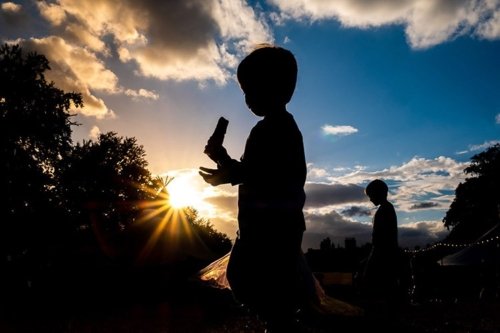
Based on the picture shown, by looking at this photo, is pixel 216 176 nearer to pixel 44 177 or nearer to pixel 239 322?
pixel 239 322

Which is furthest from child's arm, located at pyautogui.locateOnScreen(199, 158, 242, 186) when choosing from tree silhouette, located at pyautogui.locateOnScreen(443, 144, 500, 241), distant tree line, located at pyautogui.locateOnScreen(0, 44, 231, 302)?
tree silhouette, located at pyautogui.locateOnScreen(443, 144, 500, 241)

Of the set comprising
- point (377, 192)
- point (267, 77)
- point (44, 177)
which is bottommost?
point (377, 192)

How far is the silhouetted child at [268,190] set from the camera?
188 cm

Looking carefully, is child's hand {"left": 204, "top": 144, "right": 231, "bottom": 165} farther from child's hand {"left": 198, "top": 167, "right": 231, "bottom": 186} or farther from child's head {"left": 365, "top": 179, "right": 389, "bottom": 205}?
child's head {"left": 365, "top": 179, "right": 389, "bottom": 205}

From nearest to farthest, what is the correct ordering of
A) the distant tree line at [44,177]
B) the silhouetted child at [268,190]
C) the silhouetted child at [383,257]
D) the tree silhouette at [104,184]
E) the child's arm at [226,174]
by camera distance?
the silhouetted child at [268,190]
the child's arm at [226,174]
the silhouetted child at [383,257]
the distant tree line at [44,177]
the tree silhouette at [104,184]

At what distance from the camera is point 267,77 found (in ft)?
7.19

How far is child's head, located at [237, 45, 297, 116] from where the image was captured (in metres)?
2.19

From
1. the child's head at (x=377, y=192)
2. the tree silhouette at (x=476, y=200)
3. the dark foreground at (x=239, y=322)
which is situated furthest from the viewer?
the tree silhouette at (x=476, y=200)

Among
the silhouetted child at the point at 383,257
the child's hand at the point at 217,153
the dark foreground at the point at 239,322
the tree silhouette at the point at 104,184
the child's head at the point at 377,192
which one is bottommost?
the dark foreground at the point at 239,322

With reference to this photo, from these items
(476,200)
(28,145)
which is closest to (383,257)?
(28,145)

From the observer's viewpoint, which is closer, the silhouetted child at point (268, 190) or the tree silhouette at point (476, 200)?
the silhouetted child at point (268, 190)

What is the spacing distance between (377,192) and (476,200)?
49.7 meters

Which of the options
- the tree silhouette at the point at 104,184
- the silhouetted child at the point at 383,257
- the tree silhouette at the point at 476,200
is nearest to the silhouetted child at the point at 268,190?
the silhouetted child at the point at 383,257

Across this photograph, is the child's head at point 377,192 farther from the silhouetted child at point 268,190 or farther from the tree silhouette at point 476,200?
the tree silhouette at point 476,200
